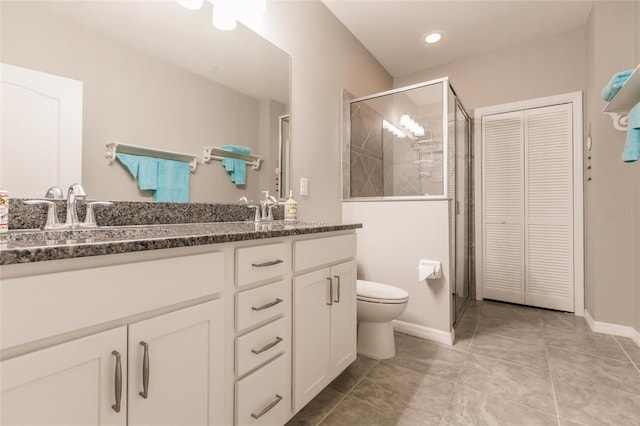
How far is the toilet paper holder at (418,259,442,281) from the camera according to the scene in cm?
219

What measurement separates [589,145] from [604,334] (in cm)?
146

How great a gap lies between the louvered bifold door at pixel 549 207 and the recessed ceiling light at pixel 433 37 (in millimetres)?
1121

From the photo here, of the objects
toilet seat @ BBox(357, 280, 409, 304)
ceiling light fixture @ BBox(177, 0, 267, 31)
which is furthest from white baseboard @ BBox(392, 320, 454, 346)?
ceiling light fixture @ BBox(177, 0, 267, 31)

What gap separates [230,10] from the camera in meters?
1.66

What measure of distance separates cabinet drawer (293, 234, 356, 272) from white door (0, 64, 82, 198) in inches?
34.3

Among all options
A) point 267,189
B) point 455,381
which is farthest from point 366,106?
point 455,381

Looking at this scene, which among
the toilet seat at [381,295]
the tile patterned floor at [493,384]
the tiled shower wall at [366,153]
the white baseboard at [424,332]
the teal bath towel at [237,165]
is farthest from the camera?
the tiled shower wall at [366,153]

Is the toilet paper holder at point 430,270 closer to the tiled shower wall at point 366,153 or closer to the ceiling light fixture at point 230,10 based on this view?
the tiled shower wall at point 366,153

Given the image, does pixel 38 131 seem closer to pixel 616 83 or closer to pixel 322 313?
pixel 322 313

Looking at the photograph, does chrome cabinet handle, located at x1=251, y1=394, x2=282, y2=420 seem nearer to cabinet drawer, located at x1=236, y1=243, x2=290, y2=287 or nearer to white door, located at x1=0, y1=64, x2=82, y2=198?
cabinet drawer, located at x1=236, y1=243, x2=290, y2=287

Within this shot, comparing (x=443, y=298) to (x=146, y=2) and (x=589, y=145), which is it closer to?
(x=589, y=145)

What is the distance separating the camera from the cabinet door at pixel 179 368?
0.74m

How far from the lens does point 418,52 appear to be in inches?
123

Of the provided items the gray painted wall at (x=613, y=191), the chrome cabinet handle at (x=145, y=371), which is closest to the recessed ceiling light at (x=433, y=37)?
the gray painted wall at (x=613, y=191)
